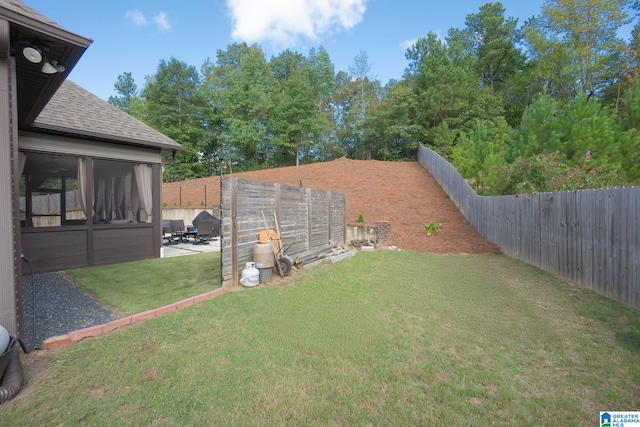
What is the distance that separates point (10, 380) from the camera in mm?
2211

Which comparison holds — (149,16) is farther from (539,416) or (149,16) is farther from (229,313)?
(539,416)

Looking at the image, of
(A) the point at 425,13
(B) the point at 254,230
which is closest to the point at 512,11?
(A) the point at 425,13

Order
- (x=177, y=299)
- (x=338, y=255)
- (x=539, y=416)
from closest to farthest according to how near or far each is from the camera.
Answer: (x=539, y=416), (x=177, y=299), (x=338, y=255)

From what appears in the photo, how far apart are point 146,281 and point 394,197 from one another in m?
12.1

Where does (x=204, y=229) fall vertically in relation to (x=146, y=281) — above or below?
above

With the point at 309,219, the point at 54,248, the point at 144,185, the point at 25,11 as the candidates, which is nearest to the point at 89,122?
the point at 144,185

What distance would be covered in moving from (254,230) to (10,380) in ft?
12.0

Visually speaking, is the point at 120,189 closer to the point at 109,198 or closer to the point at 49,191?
the point at 109,198

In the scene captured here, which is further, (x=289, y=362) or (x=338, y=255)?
(x=338, y=255)

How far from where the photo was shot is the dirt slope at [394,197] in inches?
410

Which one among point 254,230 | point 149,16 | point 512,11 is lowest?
point 254,230

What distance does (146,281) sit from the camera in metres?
5.48

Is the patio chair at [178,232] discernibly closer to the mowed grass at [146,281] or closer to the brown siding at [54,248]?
the mowed grass at [146,281]

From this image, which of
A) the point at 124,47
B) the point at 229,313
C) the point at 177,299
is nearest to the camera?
the point at 229,313
